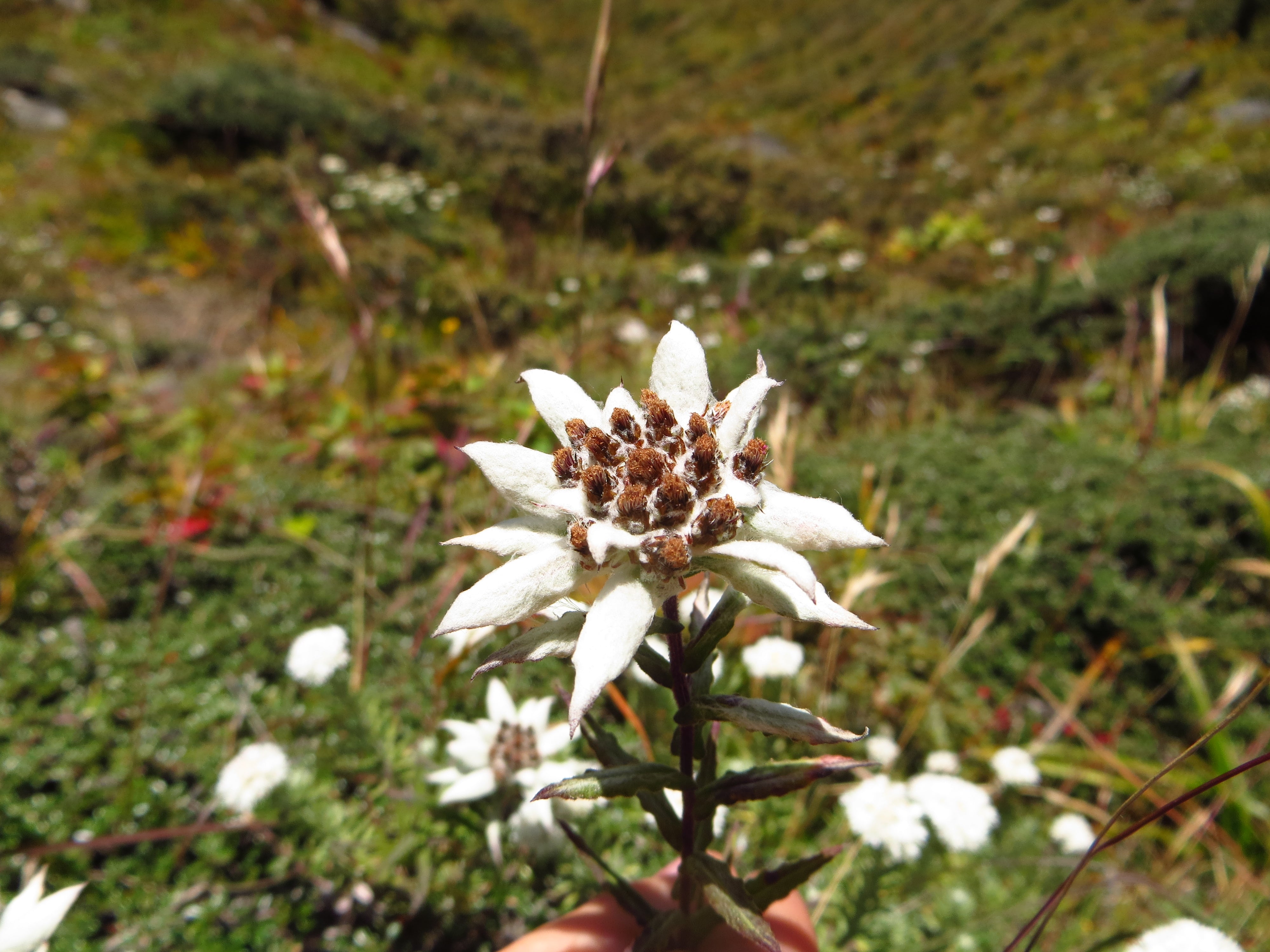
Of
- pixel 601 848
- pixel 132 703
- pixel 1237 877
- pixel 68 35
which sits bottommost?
pixel 1237 877

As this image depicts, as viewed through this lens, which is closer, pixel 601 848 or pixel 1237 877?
pixel 601 848

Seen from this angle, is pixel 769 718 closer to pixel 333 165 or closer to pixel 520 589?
pixel 520 589

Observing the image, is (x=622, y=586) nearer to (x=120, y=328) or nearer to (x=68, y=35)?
(x=120, y=328)

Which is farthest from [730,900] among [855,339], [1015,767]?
[855,339]

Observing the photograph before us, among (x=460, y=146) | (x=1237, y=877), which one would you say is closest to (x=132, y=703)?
(x=1237, y=877)

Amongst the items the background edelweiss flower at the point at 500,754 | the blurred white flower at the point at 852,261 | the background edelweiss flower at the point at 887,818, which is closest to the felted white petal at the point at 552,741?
the background edelweiss flower at the point at 500,754

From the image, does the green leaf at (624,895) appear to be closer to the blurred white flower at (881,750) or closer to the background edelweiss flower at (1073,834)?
the blurred white flower at (881,750)
